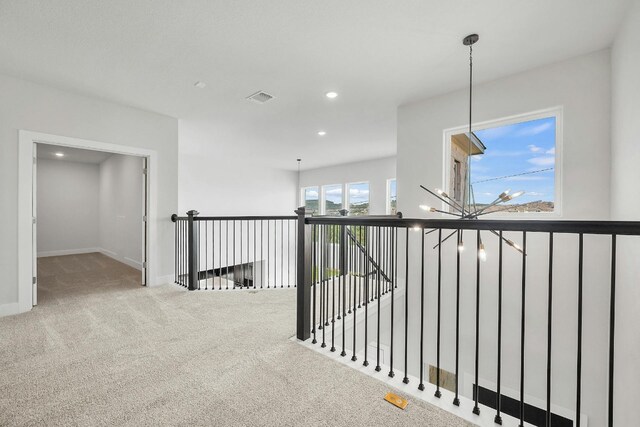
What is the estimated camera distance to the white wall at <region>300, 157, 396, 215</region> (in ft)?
25.0

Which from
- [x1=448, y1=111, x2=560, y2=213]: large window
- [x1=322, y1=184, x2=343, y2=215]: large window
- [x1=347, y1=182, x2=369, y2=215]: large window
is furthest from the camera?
[x1=322, y1=184, x2=343, y2=215]: large window

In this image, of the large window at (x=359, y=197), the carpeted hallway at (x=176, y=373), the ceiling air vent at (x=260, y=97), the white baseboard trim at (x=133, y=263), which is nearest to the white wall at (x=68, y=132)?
the carpeted hallway at (x=176, y=373)

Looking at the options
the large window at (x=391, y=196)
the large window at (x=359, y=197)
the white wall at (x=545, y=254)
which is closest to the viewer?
the white wall at (x=545, y=254)

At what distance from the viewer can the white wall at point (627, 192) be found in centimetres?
210

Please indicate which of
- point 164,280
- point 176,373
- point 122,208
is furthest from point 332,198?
point 176,373

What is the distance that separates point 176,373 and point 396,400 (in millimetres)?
1431

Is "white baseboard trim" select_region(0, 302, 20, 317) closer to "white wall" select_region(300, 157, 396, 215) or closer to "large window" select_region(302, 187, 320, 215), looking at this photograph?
"white wall" select_region(300, 157, 396, 215)

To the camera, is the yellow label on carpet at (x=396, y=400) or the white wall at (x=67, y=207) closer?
the yellow label on carpet at (x=396, y=400)

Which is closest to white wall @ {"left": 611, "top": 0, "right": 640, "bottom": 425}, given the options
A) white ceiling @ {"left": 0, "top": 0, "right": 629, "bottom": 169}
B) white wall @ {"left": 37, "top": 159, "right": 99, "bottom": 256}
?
white ceiling @ {"left": 0, "top": 0, "right": 629, "bottom": 169}

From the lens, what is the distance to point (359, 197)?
331 inches

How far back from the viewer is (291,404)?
1629 mm

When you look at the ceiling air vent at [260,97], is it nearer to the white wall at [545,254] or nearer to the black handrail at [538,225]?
the white wall at [545,254]

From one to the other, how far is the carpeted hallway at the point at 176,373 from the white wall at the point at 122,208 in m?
2.70

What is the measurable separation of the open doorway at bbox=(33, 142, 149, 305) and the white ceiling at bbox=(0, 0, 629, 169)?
266cm
